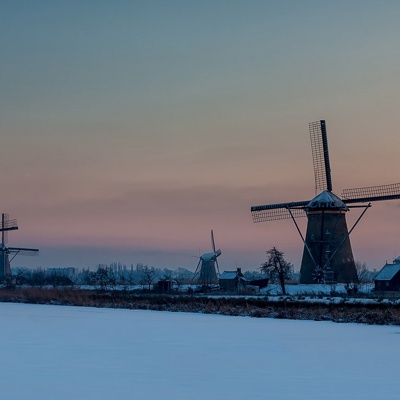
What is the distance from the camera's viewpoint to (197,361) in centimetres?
1379

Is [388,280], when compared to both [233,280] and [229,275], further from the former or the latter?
[229,275]

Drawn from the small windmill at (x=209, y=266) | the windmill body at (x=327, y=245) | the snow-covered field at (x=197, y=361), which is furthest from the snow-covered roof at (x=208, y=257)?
the snow-covered field at (x=197, y=361)

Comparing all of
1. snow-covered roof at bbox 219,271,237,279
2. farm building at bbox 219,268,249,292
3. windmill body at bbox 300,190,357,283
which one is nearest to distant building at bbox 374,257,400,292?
windmill body at bbox 300,190,357,283

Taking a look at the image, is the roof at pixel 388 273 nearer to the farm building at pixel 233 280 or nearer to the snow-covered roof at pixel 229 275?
the farm building at pixel 233 280

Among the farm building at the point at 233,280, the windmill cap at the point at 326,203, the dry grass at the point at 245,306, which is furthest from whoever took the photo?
the farm building at the point at 233,280

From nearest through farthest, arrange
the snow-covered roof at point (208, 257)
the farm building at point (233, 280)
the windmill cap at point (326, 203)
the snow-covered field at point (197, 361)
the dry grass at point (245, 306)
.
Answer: the snow-covered field at point (197, 361), the dry grass at point (245, 306), the windmill cap at point (326, 203), the farm building at point (233, 280), the snow-covered roof at point (208, 257)

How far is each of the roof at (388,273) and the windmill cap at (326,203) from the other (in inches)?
207

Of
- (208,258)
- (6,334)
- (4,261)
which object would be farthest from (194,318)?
(4,261)

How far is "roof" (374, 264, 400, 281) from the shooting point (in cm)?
4788

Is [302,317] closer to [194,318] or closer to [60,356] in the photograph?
[194,318]

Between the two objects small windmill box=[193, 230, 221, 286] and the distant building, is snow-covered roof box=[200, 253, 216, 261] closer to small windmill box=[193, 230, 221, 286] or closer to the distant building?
small windmill box=[193, 230, 221, 286]

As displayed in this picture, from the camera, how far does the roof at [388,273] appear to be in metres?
47.9

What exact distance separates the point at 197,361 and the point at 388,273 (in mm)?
37077

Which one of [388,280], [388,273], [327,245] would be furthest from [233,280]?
[388,280]
